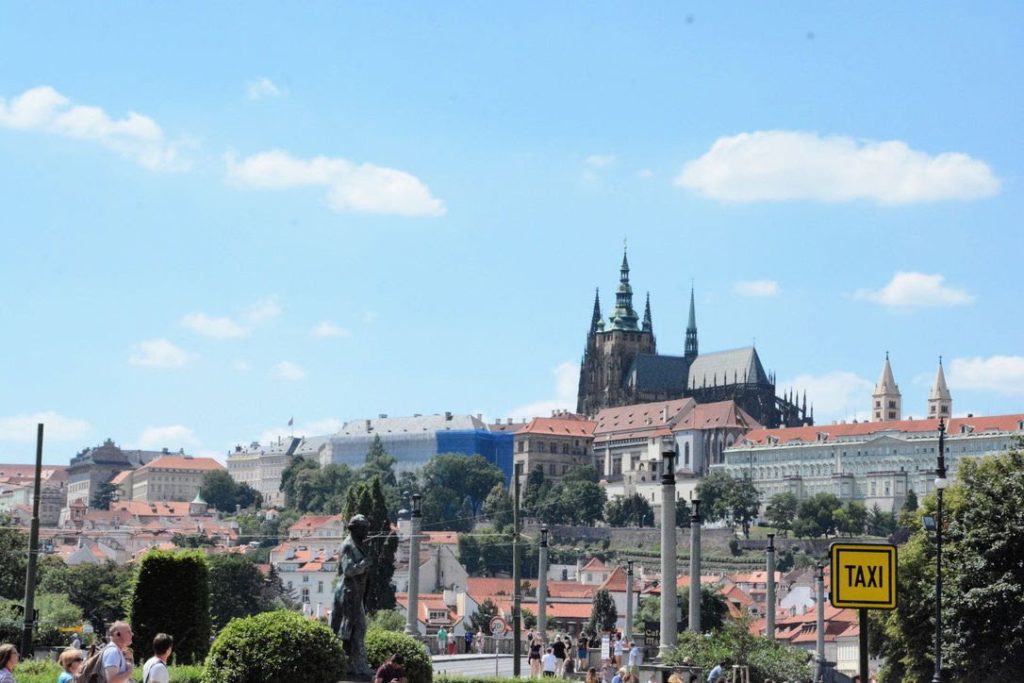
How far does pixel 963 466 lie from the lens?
40.7 metres

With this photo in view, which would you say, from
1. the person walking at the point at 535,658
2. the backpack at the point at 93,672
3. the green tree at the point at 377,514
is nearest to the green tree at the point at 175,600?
the person walking at the point at 535,658

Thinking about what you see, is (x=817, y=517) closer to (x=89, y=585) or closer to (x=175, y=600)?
(x=89, y=585)

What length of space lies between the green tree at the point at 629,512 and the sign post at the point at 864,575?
176 meters

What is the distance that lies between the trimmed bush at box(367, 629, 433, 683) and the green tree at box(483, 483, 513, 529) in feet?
501

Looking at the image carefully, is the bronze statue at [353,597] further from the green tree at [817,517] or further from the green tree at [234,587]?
the green tree at [817,517]

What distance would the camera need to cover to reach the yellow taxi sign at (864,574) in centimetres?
1046

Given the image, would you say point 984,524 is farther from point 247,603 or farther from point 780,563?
point 780,563

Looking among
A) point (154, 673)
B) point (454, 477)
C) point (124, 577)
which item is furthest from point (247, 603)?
point (454, 477)

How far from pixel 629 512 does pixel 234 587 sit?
93247 mm

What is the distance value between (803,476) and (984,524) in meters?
163

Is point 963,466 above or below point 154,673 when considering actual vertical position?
above

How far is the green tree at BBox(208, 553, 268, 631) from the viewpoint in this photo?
9475 centimetres

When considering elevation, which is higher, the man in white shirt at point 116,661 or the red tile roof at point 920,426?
the red tile roof at point 920,426

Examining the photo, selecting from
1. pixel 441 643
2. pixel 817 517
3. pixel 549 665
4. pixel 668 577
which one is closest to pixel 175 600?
pixel 549 665
